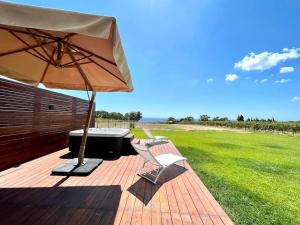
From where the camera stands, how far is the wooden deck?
2.35 metres

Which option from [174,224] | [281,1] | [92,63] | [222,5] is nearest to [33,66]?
[92,63]

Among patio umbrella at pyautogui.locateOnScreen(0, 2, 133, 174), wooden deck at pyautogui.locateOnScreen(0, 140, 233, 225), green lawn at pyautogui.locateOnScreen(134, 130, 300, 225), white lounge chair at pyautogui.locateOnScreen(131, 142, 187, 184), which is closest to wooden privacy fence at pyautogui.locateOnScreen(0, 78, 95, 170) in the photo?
wooden deck at pyautogui.locateOnScreen(0, 140, 233, 225)

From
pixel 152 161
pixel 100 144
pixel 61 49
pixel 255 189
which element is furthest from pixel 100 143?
pixel 255 189

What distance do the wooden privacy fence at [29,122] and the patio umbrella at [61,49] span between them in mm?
777

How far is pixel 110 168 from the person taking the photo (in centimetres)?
450

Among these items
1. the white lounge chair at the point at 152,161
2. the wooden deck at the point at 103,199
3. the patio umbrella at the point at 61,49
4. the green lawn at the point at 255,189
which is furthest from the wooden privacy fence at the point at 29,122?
the green lawn at the point at 255,189

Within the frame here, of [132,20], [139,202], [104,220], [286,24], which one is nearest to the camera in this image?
[104,220]

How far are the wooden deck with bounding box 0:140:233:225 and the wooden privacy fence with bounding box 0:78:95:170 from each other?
0.57 m

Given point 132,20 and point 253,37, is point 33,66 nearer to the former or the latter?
point 132,20

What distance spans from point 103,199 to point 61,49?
7.34ft

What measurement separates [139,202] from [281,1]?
13.8 metres

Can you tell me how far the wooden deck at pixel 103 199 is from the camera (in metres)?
2.35

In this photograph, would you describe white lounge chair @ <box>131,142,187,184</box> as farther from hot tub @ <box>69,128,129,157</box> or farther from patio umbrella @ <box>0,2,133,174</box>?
hot tub @ <box>69,128,129,157</box>

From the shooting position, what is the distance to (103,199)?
284 cm
